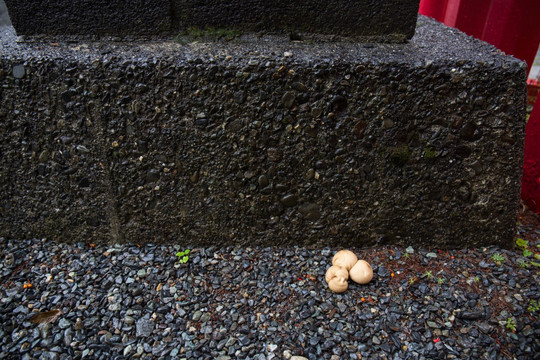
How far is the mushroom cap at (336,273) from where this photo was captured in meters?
1.66

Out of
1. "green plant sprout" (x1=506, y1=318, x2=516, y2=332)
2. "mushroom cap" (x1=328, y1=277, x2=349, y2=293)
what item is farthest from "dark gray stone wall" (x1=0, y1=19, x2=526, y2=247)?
"green plant sprout" (x1=506, y1=318, x2=516, y2=332)

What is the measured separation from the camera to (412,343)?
1488 mm

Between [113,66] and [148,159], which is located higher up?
[113,66]

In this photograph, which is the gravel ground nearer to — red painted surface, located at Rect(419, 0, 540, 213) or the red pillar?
red painted surface, located at Rect(419, 0, 540, 213)

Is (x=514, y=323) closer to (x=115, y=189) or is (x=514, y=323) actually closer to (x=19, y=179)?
(x=115, y=189)

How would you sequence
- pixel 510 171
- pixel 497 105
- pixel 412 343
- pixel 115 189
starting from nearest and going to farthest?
1. pixel 412 343
2. pixel 497 105
3. pixel 510 171
4. pixel 115 189

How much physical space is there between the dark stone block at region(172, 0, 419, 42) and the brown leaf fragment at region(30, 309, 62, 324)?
1.34 m

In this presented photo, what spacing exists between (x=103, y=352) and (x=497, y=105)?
183cm

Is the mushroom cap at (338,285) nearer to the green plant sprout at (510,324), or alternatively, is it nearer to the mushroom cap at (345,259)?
the mushroom cap at (345,259)

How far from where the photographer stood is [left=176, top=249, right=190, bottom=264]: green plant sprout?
6.09ft

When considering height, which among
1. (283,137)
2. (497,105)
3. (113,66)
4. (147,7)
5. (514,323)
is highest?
(147,7)

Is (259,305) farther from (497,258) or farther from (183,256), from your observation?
(497,258)

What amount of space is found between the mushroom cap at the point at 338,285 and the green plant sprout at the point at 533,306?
715 millimetres

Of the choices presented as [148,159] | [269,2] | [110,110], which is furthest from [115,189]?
[269,2]
